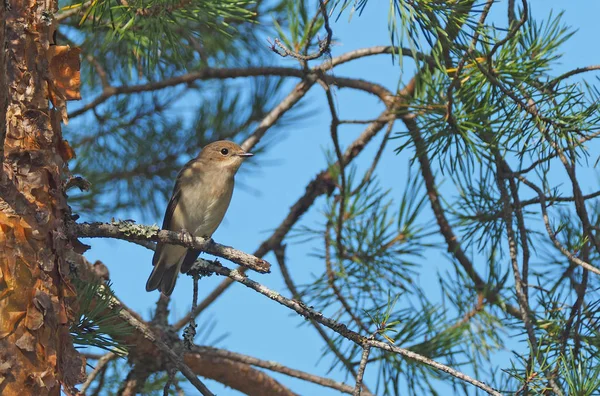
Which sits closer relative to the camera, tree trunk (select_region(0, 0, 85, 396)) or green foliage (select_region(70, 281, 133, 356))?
tree trunk (select_region(0, 0, 85, 396))

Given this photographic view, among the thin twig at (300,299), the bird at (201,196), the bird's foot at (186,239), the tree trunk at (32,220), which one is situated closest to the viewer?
the tree trunk at (32,220)

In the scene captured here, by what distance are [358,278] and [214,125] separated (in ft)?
5.54

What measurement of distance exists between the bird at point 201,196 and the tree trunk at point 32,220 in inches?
84.3

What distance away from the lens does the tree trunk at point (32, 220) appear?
2166 mm

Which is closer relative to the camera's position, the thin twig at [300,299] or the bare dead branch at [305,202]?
the thin twig at [300,299]

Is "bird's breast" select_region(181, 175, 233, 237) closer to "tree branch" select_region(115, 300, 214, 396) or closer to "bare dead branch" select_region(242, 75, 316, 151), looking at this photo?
"bare dead branch" select_region(242, 75, 316, 151)

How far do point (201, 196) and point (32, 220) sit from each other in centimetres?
237

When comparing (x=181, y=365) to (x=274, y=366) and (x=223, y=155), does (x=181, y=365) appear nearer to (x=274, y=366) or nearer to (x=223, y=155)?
(x=274, y=366)

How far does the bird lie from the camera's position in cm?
470

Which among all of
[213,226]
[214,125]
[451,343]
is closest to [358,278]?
[451,343]

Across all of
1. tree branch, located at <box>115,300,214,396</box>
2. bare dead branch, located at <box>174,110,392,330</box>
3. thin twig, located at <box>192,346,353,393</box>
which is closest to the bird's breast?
bare dead branch, located at <box>174,110,392,330</box>

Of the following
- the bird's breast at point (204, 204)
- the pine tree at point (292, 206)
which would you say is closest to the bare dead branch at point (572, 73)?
the pine tree at point (292, 206)

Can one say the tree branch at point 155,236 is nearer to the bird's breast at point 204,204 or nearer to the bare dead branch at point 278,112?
the bare dead branch at point 278,112

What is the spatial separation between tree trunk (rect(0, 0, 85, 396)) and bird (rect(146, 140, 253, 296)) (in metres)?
2.14
